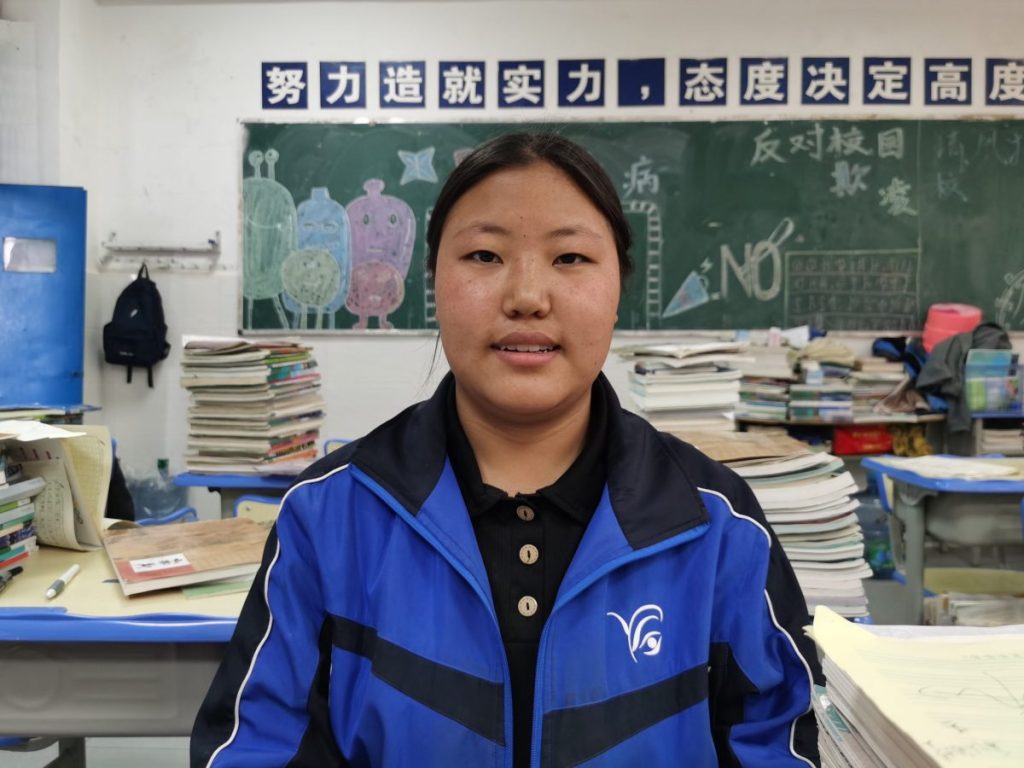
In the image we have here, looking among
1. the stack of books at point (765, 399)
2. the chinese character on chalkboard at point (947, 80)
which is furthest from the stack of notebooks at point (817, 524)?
the chinese character on chalkboard at point (947, 80)

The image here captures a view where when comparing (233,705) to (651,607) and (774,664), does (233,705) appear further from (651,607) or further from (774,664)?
(774,664)

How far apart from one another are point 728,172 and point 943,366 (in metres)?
1.46

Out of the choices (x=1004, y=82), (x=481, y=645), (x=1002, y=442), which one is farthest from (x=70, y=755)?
(x=1004, y=82)

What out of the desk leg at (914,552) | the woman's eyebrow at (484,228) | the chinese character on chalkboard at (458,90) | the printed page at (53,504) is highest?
the chinese character on chalkboard at (458,90)

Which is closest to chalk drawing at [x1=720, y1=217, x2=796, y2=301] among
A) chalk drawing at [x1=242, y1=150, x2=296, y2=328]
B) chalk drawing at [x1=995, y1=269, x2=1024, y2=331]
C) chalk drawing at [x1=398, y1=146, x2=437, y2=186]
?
chalk drawing at [x1=995, y1=269, x2=1024, y2=331]

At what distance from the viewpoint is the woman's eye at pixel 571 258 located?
3.01 ft

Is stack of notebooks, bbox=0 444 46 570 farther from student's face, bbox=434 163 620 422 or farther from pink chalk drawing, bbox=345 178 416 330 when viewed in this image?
pink chalk drawing, bbox=345 178 416 330

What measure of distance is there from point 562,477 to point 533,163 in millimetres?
378

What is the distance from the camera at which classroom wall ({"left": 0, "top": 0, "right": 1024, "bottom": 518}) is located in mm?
4250

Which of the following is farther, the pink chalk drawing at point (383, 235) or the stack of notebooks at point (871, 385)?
the pink chalk drawing at point (383, 235)

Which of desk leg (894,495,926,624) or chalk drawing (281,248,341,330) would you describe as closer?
desk leg (894,495,926,624)

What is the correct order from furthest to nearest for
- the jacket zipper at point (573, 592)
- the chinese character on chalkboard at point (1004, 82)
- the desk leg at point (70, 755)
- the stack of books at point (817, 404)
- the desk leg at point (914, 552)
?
1. the chinese character on chalkboard at point (1004, 82)
2. the stack of books at point (817, 404)
3. the desk leg at point (914, 552)
4. the desk leg at point (70, 755)
5. the jacket zipper at point (573, 592)

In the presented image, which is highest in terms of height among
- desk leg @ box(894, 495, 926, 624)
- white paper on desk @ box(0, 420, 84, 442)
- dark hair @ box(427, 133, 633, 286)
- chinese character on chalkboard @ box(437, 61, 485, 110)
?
chinese character on chalkboard @ box(437, 61, 485, 110)

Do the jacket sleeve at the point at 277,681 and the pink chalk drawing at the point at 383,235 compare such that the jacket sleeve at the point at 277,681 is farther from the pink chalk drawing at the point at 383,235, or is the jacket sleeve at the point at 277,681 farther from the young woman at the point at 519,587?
the pink chalk drawing at the point at 383,235
